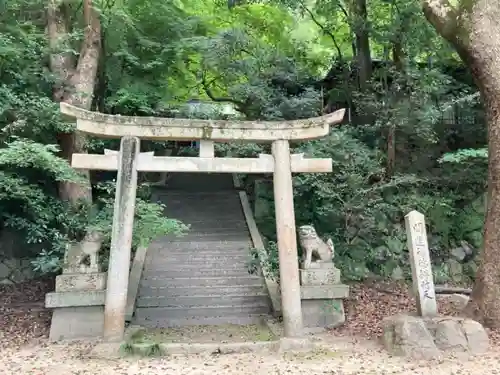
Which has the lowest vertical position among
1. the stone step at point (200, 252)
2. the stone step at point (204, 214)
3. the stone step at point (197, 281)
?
the stone step at point (197, 281)

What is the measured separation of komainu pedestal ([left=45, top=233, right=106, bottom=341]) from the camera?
24.6ft

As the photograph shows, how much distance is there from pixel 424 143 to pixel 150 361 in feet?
31.8

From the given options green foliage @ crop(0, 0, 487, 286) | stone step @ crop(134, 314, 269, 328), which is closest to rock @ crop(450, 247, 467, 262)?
green foliage @ crop(0, 0, 487, 286)

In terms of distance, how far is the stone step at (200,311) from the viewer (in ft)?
27.6

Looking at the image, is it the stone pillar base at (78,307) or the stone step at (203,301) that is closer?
the stone pillar base at (78,307)

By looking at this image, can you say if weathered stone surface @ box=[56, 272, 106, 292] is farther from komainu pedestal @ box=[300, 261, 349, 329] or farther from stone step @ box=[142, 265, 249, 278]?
komainu pedestal @ box=[300, 261, 349, 329]

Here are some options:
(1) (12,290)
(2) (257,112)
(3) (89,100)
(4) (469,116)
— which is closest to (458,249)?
(4) (469,116)

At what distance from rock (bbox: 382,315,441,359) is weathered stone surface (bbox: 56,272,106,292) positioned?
4.54 m

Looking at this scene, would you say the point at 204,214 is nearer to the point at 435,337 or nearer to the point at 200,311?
the point at 200,311

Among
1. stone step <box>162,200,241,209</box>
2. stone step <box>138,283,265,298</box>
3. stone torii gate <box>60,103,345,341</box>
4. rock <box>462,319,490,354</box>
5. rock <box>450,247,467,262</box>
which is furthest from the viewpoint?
stone step <box>162,200,241,209</box>

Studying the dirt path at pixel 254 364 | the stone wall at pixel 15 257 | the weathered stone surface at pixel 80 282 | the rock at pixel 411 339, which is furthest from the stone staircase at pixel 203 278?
the rock at pixel 411 339

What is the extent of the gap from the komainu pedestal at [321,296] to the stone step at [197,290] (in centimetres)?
123

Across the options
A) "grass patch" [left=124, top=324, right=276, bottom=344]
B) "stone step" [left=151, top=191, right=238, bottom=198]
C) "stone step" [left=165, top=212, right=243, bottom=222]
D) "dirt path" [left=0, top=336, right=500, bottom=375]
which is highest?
"stone step" [left=151, top=191, right=238, bottom=198]

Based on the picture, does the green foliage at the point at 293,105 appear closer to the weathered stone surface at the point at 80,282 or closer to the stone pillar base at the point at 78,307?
the weathered stone surface at the point at 80,282
